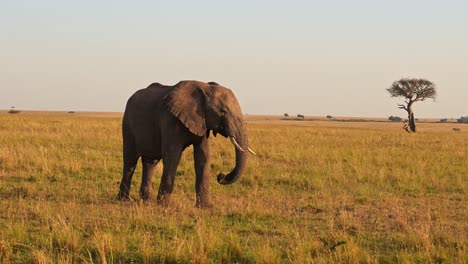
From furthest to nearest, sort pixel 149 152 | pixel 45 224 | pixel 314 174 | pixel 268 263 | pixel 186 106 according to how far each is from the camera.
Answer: pixel 314 174 < pixel 149 152 < pixel 186 106 < pixel 45 224 < pixel 268 263

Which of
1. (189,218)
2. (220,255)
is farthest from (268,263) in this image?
(189,218)

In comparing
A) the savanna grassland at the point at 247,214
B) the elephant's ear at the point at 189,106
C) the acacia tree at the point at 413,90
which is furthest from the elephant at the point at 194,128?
the acacia tree at the point at 413,90

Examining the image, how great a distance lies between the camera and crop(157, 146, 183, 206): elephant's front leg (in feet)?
32.5

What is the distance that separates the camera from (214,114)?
9.81 m

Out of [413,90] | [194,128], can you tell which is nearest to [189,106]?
[194,128]

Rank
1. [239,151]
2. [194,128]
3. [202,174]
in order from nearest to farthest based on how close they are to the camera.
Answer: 1. [239,151]
2. [194,128]
3. [202,174]

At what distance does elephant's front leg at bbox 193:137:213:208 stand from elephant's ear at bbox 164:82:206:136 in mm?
483

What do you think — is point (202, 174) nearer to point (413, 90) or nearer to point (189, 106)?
point (189, 106)

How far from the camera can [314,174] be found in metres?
15.1

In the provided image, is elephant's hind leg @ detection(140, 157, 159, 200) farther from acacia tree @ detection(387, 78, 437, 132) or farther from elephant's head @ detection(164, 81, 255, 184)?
acacia tree @ detection(387, 78, 437, 132)

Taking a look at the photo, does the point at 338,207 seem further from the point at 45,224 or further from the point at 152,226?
the point at 45,224

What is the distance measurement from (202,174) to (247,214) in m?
1.61

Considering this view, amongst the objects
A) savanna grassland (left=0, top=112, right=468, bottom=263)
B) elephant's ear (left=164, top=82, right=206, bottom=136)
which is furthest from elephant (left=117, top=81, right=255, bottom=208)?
savanna grassland (left=0, top=112, right=468, bottom=263)

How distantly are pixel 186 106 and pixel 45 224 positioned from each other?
330 cm
